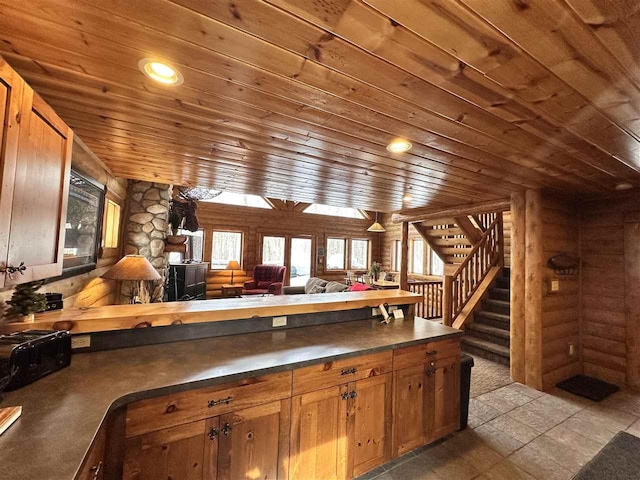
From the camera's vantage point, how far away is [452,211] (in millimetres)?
4305

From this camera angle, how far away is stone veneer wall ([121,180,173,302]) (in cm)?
376

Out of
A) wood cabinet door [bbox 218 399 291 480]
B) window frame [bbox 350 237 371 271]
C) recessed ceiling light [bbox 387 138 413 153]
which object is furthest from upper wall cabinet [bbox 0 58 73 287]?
window frame [bbox 350 237 371 271]

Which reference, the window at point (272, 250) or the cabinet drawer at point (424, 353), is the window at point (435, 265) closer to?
the window at point (272, 250)

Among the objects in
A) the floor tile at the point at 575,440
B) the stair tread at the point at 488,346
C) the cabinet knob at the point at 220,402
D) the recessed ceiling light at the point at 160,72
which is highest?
the recessed ceiling light at the point at 160,72

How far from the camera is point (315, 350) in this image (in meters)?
1.74

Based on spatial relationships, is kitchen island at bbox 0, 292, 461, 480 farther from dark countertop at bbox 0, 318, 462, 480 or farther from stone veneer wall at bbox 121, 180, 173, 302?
stone veneer wall at bbox 121, 180, 173, 302

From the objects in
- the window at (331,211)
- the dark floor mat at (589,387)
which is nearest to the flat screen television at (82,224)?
the dark floor mat at (589,387)

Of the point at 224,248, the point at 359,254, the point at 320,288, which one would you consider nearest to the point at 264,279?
the point at 224,248

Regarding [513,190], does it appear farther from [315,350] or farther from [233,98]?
[233,98]

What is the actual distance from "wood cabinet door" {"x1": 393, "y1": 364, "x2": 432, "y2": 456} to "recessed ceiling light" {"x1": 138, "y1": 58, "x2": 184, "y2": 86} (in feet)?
7.13

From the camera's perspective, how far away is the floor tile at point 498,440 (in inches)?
87.1

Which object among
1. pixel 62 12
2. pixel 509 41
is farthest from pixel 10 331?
pixel 509 41

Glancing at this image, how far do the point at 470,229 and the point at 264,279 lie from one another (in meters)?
5.23

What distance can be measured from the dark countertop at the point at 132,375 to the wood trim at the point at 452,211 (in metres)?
2.21
